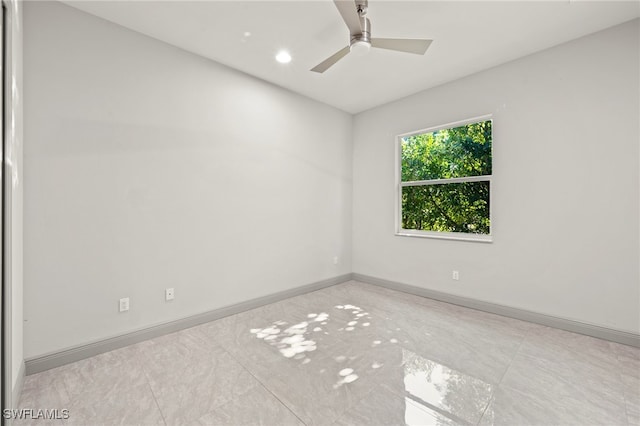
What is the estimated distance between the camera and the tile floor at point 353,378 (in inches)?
64.6

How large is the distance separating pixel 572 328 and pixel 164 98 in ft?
14.6

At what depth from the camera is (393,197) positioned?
4250 millimetres

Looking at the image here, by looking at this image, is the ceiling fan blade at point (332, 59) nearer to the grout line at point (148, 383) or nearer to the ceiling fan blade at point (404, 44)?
the ceiling fan blade at point (404, 44)

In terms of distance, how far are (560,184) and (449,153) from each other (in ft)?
4.07

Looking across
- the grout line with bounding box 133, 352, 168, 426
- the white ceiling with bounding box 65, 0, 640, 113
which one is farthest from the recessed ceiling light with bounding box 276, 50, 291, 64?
the grout line with bounding box 133, 352, 168, 426

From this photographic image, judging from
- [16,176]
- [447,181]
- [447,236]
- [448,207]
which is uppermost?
[447,181]

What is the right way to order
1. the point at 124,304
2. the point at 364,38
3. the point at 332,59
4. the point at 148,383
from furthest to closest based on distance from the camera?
the point at 124,304 < the point at 332,59 < the point at 364,38 < the point at 148,383

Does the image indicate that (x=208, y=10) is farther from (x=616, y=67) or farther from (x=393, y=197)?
(x=616, y=67)

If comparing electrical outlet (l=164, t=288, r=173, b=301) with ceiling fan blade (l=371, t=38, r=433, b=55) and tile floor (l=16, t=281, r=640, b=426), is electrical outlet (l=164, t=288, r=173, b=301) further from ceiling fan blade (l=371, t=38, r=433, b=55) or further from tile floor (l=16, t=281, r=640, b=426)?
ceiling fan blade (l=371, t=38, r=433, b=55)

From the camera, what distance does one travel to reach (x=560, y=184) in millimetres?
2844

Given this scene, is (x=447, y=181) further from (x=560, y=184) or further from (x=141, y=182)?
(x=141, y=182)

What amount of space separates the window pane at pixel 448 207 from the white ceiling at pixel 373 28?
141 cm

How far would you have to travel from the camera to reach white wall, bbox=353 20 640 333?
8.29 ft

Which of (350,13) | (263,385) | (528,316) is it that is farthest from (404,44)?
(528,316)
